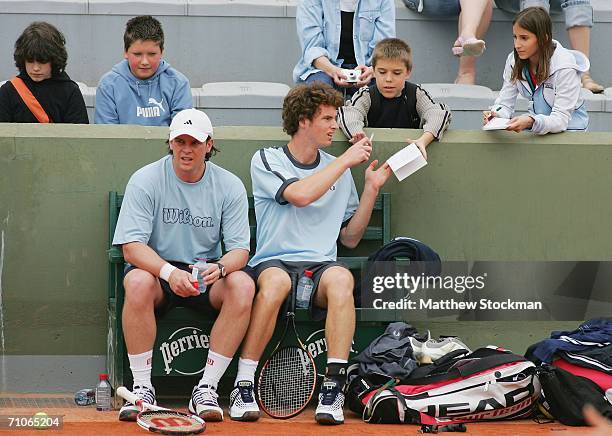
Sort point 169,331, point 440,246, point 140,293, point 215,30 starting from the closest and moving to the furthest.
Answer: point 140,293
point 169,331
point 440,246
point 215,30

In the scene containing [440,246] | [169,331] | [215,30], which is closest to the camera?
[169,331]

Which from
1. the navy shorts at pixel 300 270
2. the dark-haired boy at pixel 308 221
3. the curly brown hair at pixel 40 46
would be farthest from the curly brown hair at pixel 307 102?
the curly brown hair at pixel 40 46

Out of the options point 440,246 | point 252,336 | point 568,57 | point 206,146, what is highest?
point 568,57

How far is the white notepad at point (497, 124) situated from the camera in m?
6.33

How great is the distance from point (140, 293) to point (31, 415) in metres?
0.77

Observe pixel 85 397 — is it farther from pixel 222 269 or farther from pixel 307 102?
pixel 307 102

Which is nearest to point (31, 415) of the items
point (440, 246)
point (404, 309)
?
point (404, 309)

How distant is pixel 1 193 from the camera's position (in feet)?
20.2

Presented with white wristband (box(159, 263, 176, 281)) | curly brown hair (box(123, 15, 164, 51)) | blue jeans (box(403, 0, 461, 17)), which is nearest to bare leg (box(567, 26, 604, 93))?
blue jeans (box(403, 0, 461, 17))

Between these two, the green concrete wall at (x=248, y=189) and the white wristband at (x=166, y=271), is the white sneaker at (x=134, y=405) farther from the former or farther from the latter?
the green concrete wall at (x=248, y=189)

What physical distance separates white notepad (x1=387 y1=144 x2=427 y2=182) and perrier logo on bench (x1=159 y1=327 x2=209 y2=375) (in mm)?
1337

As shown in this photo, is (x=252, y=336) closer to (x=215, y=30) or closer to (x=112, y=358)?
(x=112, y=358)

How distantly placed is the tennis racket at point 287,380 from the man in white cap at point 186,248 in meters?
0.22

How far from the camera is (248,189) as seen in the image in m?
6.35
